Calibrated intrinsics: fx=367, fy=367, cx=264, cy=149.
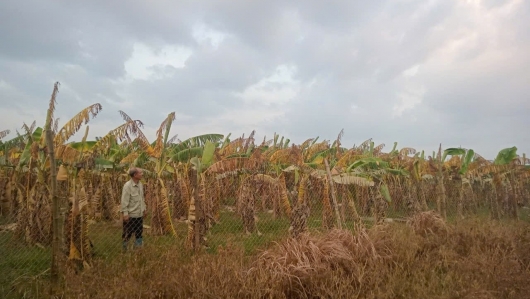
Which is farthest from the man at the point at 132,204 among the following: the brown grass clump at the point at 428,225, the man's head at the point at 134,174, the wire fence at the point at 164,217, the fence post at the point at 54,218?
the brown grass clump at the point at 428,225

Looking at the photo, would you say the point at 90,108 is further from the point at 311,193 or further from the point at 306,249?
the point at 311,193

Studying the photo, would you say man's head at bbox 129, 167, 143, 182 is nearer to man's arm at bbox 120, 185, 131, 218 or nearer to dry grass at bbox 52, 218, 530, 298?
man's arm at bbox 120, 185, 131, 218

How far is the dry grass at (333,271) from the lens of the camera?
184 inches

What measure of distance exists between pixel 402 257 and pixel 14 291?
589cm

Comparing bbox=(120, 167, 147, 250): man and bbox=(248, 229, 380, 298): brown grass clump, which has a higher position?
bbox=(120, 167, 147, 250): man

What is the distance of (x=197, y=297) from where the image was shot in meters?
4.43

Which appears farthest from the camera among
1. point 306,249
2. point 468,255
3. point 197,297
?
point 468,255

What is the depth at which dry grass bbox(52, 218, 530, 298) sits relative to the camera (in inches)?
184

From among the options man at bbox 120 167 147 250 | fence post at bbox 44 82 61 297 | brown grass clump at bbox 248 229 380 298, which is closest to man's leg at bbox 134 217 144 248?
man at bbox 120 167 147 250

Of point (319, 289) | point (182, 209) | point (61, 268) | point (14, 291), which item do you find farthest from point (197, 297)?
point (182, 209)

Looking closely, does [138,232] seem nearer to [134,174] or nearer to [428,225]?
[134,174]

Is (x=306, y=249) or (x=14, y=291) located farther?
(x=306, y=249)

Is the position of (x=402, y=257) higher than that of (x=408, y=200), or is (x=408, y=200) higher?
(x=408, y=200)

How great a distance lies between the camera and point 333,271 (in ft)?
17.1
